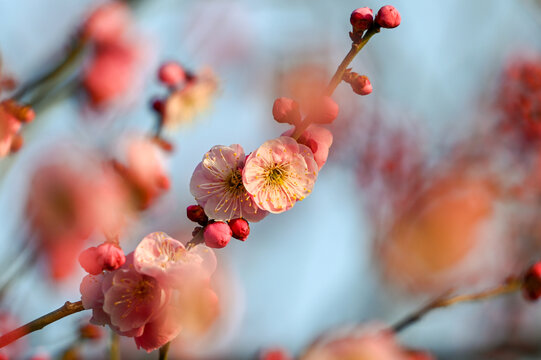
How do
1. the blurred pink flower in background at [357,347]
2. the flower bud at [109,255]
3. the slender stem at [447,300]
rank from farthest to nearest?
the slender stem at [447,300] → the blurred pink flower in background at [357,347] → the flower bud at [109,255]

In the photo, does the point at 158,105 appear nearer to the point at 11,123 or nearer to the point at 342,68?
the point at 11,123

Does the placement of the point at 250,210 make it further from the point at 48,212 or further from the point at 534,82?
the point at 534,82

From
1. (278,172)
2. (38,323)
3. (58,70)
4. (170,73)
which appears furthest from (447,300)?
(58,70)

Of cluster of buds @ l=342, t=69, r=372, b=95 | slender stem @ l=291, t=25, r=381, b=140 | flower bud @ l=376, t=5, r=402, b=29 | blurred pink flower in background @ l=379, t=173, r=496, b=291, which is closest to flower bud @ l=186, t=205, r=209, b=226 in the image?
slender stem @ l=291, t=25, r=381, b=140

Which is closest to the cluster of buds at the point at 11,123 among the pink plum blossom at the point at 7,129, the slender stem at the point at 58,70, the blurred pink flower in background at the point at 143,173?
the pink plum blossom at the point at 7,129

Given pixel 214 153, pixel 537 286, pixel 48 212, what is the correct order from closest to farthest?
pixel 214 153, pixel 537 286, pixel 48 212

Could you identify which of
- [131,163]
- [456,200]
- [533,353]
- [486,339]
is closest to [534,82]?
[456,200]

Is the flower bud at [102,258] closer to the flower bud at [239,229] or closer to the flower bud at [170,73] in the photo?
the flower bud at [239,229]
